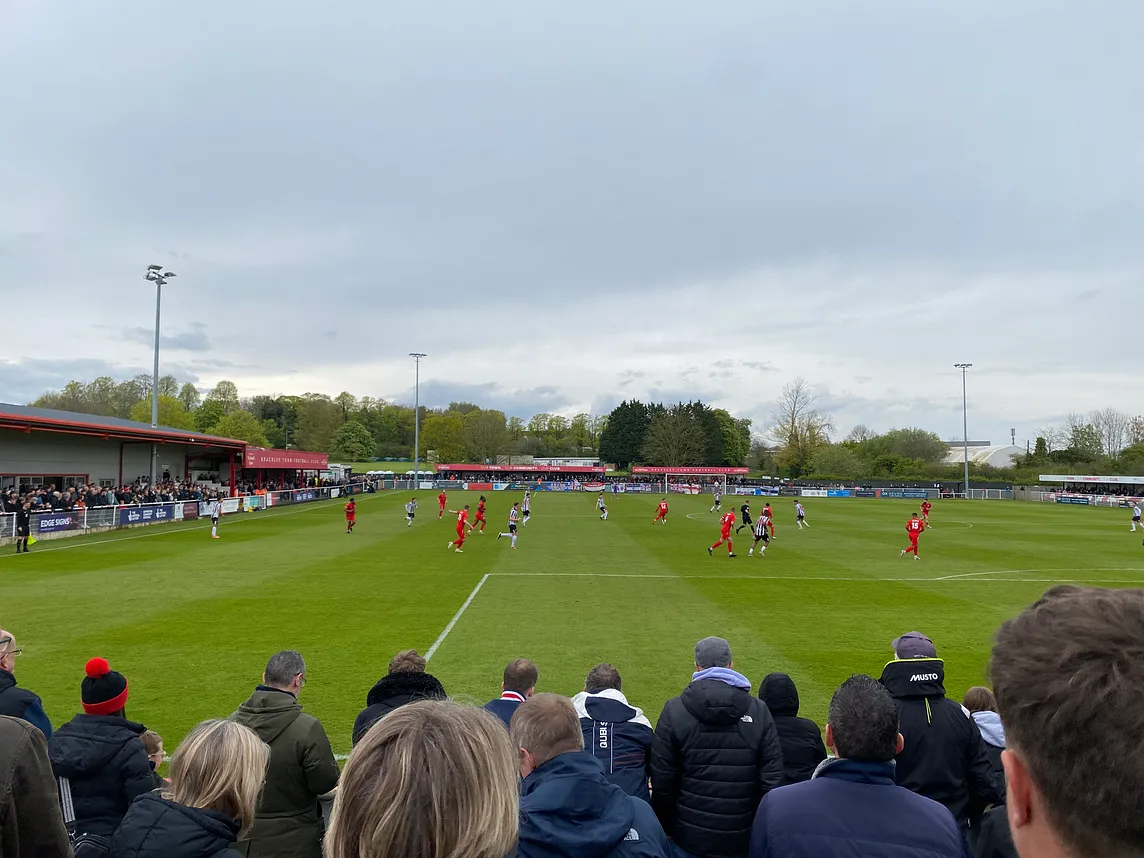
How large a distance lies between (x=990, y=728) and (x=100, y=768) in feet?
19.2

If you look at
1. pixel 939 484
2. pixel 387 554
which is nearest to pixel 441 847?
pixel 387 554

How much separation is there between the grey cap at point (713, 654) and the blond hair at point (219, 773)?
3251 millimetres

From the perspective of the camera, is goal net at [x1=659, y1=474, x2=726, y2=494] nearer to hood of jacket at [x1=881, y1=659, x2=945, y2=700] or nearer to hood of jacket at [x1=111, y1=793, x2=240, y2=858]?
hood of jacket at [x1=881, y1=659, x2=945, y2=700]

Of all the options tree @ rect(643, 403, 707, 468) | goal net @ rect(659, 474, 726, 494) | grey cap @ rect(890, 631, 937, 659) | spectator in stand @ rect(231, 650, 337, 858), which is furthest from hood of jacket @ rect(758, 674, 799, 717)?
tree @ rect(643, 403, 707, 468)

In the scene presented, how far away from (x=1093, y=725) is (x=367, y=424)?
146 meters

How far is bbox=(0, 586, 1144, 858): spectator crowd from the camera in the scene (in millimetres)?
1258

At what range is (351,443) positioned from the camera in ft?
397

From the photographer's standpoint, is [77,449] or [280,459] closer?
[77,449]

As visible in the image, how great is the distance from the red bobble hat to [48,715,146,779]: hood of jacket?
0.20ft

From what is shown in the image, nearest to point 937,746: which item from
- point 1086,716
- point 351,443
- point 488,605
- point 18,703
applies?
point 1086,716

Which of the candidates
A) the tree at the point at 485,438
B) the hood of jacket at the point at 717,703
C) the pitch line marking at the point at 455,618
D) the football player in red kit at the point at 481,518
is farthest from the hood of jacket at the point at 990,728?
the tree at the point at 485,438

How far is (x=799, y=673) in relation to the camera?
10703mm

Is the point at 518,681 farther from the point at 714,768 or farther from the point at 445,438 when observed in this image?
the point at 445,438

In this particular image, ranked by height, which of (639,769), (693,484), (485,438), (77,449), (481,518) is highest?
(485,438)
